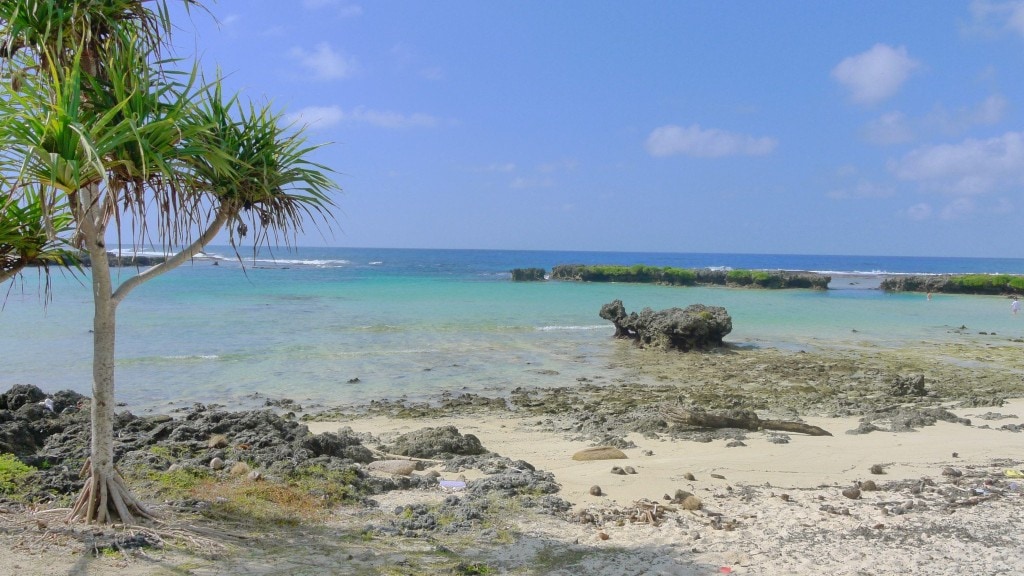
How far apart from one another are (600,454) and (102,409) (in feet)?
16.5

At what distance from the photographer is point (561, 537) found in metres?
5.29

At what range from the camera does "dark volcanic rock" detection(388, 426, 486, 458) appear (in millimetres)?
7918

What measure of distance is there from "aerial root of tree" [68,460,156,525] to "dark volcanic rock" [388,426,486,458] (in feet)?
11.4

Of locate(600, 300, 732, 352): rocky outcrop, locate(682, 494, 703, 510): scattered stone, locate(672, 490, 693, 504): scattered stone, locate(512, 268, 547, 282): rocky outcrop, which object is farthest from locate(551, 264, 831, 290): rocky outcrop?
locate(682, 494, 703, 510): scattered stone

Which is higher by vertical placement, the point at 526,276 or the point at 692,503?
the point at 526,276

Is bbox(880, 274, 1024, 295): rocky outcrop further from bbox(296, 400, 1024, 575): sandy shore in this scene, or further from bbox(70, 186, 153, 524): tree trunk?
bbox(70, 186, 153, 524): tree trunk

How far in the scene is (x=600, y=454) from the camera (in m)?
7.92

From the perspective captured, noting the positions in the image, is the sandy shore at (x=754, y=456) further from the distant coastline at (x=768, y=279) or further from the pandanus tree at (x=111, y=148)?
the distant coastline at (x=768, y=279)

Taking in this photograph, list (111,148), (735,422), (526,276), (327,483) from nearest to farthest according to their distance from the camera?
1. (111,148)
2. (327,483)
3. (735,422)
4. (526,276)

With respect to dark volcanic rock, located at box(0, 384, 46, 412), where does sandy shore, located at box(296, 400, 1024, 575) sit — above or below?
below

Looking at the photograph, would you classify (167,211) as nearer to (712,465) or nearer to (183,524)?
(183,524)

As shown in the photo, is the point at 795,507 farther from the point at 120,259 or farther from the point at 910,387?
the point at 910,387

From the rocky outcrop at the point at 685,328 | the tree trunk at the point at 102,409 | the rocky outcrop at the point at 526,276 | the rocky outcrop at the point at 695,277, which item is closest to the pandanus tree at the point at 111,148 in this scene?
the tree trunk at the point at 102,409

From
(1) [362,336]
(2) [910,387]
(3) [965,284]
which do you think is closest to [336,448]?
(2) [910,387]
